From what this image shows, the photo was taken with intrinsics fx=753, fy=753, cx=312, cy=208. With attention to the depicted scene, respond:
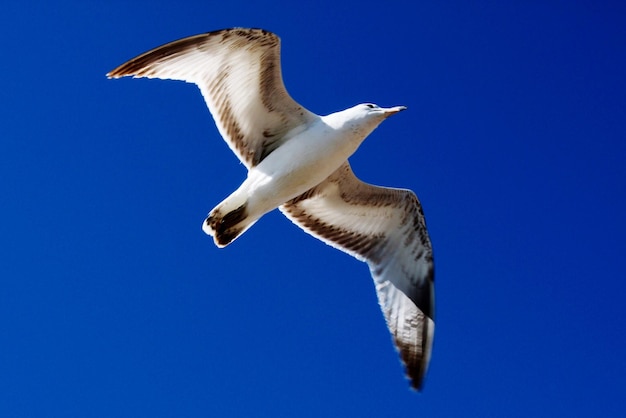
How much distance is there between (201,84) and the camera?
26.1ft

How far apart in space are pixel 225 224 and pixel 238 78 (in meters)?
1.55

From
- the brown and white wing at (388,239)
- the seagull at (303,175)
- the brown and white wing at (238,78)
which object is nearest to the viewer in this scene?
the brown and white wing at (238,78)

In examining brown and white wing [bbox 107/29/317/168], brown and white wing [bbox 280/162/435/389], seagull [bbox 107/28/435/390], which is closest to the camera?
brown and white wing [bbox 107/29/317/168]

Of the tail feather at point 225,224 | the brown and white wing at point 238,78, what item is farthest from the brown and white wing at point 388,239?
the tail feather at point 225,224

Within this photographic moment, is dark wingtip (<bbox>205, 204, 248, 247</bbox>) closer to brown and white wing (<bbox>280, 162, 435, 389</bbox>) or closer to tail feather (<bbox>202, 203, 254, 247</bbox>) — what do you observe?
tail feather (<bbox>202, 203, 254, 247</bbox>)

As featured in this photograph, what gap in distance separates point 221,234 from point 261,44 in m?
1.98

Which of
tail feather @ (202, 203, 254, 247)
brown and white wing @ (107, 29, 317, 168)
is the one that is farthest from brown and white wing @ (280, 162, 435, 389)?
tail feather @ (202, 203, 254, 247)

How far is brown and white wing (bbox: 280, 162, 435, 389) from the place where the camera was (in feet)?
28.5

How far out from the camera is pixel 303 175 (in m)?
7.79

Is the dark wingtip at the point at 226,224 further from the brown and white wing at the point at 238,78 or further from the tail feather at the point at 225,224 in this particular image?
the brown and white wing at the point at 238,78

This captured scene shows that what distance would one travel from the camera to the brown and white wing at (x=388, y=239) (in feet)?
28.5

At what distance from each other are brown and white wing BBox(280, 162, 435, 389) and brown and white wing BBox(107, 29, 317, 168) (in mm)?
957

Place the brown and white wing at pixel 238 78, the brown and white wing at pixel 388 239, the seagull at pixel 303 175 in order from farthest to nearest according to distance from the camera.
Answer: the brown and white wing at pixel 388 239 → the seagull at pixel 303 175 → the brown and white wing at pixel 238 78

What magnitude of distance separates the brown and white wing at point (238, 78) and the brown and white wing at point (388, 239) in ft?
3.14
